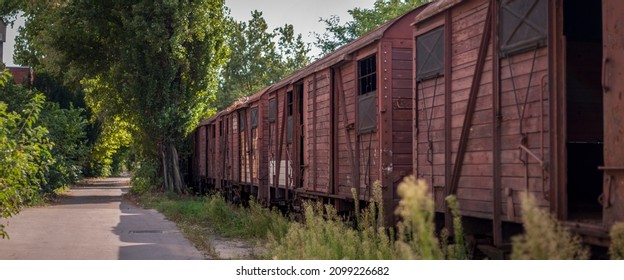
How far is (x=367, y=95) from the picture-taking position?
11.1 meters

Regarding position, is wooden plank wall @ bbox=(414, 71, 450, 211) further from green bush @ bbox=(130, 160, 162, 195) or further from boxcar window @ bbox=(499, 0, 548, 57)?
green bush @ bbox=(130, 160, 162, 195)

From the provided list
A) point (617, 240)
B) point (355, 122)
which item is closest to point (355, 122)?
point (355, 122)

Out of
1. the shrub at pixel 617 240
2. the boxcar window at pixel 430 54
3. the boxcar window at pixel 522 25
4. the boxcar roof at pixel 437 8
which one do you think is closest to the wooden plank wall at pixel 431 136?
the boxcar window at pixel 430 54

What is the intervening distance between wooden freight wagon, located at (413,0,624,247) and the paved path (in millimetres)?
4811

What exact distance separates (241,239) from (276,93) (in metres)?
5.06

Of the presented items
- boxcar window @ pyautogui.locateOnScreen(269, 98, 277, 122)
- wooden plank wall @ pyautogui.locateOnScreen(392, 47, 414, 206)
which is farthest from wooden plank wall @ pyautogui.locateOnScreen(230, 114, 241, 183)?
wooden plank wall @ pyautogui.locateOnScreen(392, 47, 414, 206)

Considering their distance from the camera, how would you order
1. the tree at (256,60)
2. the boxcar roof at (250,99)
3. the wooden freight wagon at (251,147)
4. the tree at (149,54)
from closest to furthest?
1. the wooden freight wagon at (251,147)
2. the boxcar roof at (250,99)
3. the tree at (149,54)
4. the tree at (256,60)

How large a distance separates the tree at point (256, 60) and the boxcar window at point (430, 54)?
5762 cm

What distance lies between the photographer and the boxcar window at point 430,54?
871 centimetres

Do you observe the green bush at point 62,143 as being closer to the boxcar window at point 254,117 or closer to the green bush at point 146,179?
the green bush at point 146,179

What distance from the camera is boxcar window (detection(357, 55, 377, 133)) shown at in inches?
425

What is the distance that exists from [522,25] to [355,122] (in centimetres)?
485

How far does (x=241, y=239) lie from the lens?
1439cm
